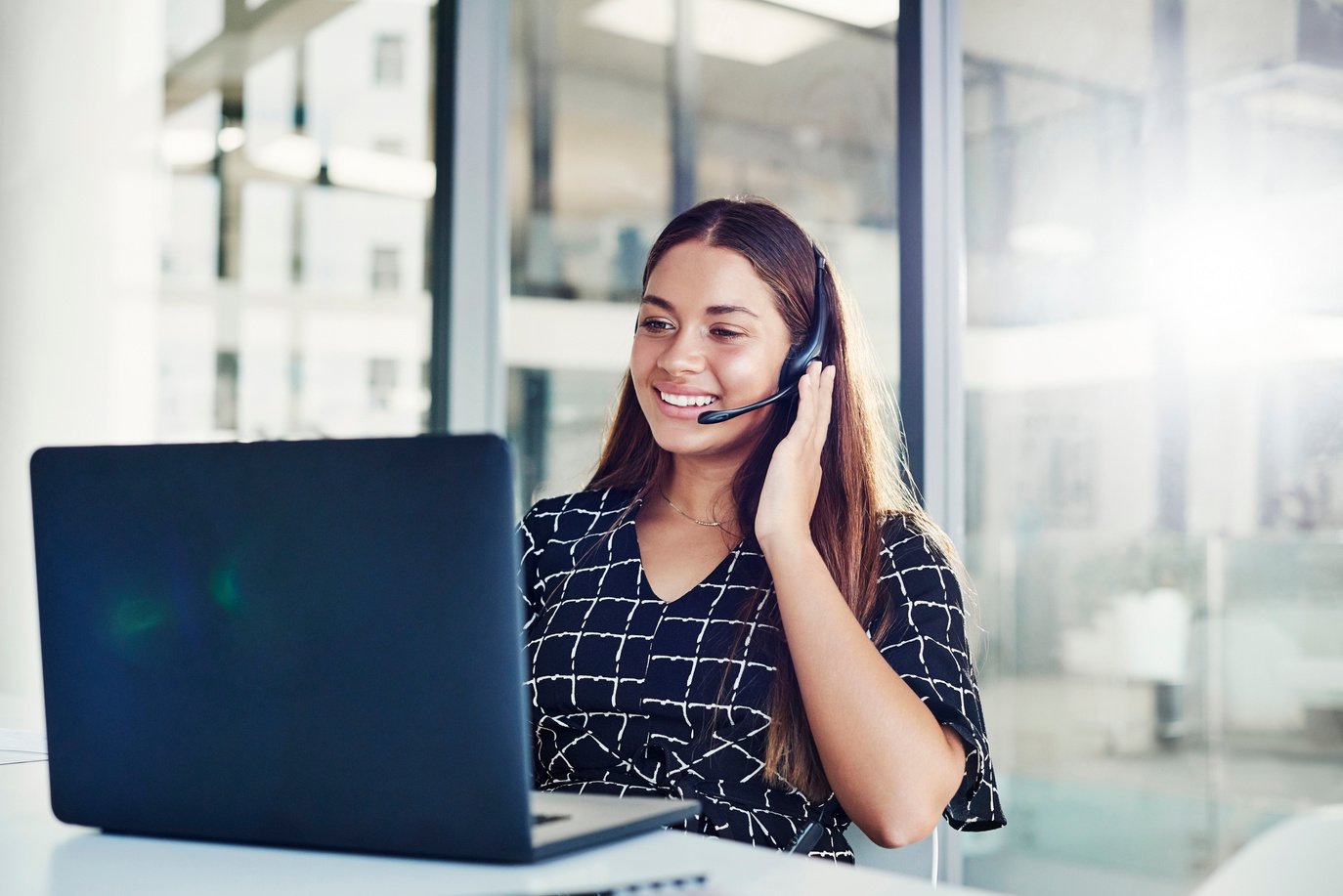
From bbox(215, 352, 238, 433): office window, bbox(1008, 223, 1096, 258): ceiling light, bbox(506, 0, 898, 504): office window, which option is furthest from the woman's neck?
bbox(215, 352, 238, 433): office window

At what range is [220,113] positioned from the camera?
3318 mm

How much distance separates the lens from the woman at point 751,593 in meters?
1.31

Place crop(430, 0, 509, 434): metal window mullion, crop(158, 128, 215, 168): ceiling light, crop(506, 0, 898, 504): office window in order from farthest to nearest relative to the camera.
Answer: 1. crop(158, 128, 215, 168): ceiling light
2. crop(430, 0, 509, 434): metal window mullion
3. crop(506, 0, 898, 504): office window

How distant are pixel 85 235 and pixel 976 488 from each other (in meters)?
2.63

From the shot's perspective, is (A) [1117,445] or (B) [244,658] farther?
(A) [1117,445]

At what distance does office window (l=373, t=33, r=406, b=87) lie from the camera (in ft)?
10.2

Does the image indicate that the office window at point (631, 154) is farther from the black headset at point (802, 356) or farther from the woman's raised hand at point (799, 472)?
the woman's raised hand at point (799, 472)

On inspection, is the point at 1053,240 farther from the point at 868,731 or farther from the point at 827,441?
the point at 868,731

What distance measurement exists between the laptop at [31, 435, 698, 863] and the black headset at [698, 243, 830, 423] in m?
0.74

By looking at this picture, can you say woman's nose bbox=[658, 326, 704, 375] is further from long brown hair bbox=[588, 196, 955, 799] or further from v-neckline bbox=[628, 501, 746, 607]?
v-neckline bbox=[628, 501, 746, 607]

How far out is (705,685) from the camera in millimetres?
1443

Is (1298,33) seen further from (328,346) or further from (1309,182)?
(328,346)

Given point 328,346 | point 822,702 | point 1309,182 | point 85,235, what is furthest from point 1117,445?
point 85,235

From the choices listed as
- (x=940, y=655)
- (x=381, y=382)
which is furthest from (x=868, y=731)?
(x=381, y=382)
